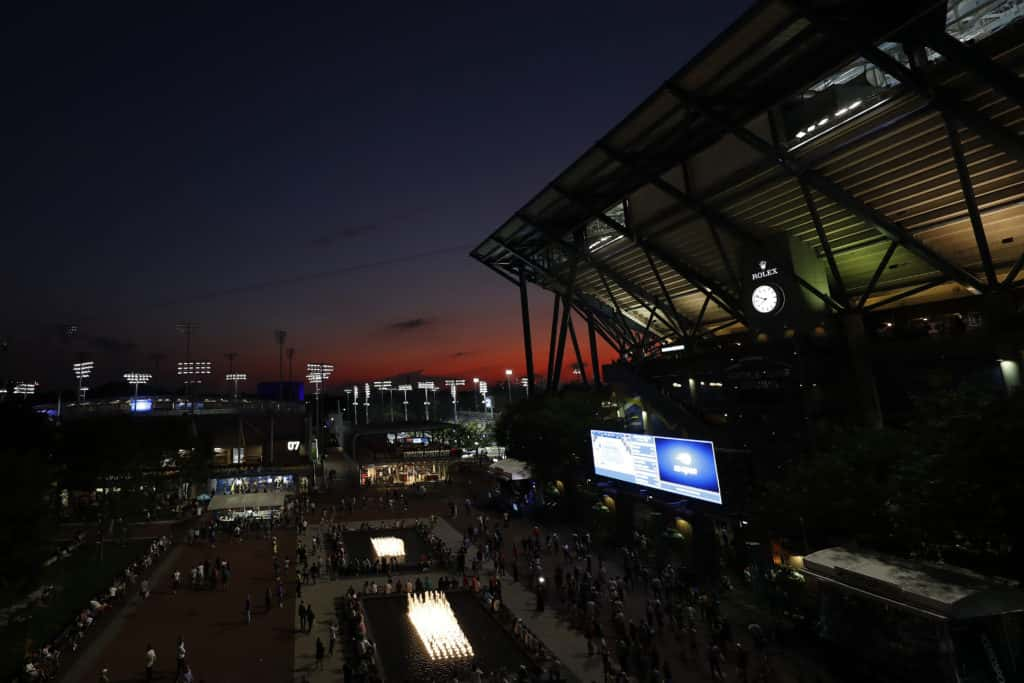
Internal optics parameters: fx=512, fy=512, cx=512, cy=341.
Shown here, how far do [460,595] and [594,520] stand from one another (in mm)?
Result: 13016

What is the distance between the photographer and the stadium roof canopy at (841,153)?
17500mm

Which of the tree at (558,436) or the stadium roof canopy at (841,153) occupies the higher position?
the stadium roof canopy at (841,153)

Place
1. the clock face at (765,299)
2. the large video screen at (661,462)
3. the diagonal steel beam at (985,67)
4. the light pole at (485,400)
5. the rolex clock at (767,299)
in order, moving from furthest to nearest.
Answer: the light pole at (485,400) → the clock face at (765,299) → the rolex clock at (767,299) → the large video screen at (661,462) → the diagonal steel beam at (985,67)

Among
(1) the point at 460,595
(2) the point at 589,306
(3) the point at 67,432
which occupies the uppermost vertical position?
(2) the point at 589,306

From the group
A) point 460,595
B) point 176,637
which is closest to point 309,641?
point 176,637

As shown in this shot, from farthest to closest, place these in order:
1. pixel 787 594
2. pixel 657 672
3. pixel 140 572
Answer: pixel 140 572 < pixel 787 594 < pixel 657 672

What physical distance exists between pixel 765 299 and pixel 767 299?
0.36 feet

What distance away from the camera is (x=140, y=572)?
94.7 feet

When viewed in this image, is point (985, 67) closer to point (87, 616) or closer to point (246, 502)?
point (87, 616)

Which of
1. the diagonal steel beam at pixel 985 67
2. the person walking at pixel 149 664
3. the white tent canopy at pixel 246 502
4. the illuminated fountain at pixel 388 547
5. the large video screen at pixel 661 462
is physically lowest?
the illuminated fountain at pixel 388 547

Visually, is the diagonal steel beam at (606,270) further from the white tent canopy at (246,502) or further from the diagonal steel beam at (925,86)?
the white tent canopy at (246,502)

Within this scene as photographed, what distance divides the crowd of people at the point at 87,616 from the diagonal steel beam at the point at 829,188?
32863 mm

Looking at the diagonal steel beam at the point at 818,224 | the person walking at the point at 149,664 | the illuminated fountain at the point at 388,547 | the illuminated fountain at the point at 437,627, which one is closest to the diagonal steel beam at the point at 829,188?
the diagonal steel beam at the point at 818,224

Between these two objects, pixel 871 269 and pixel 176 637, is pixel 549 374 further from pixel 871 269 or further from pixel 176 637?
pixel 176 637
